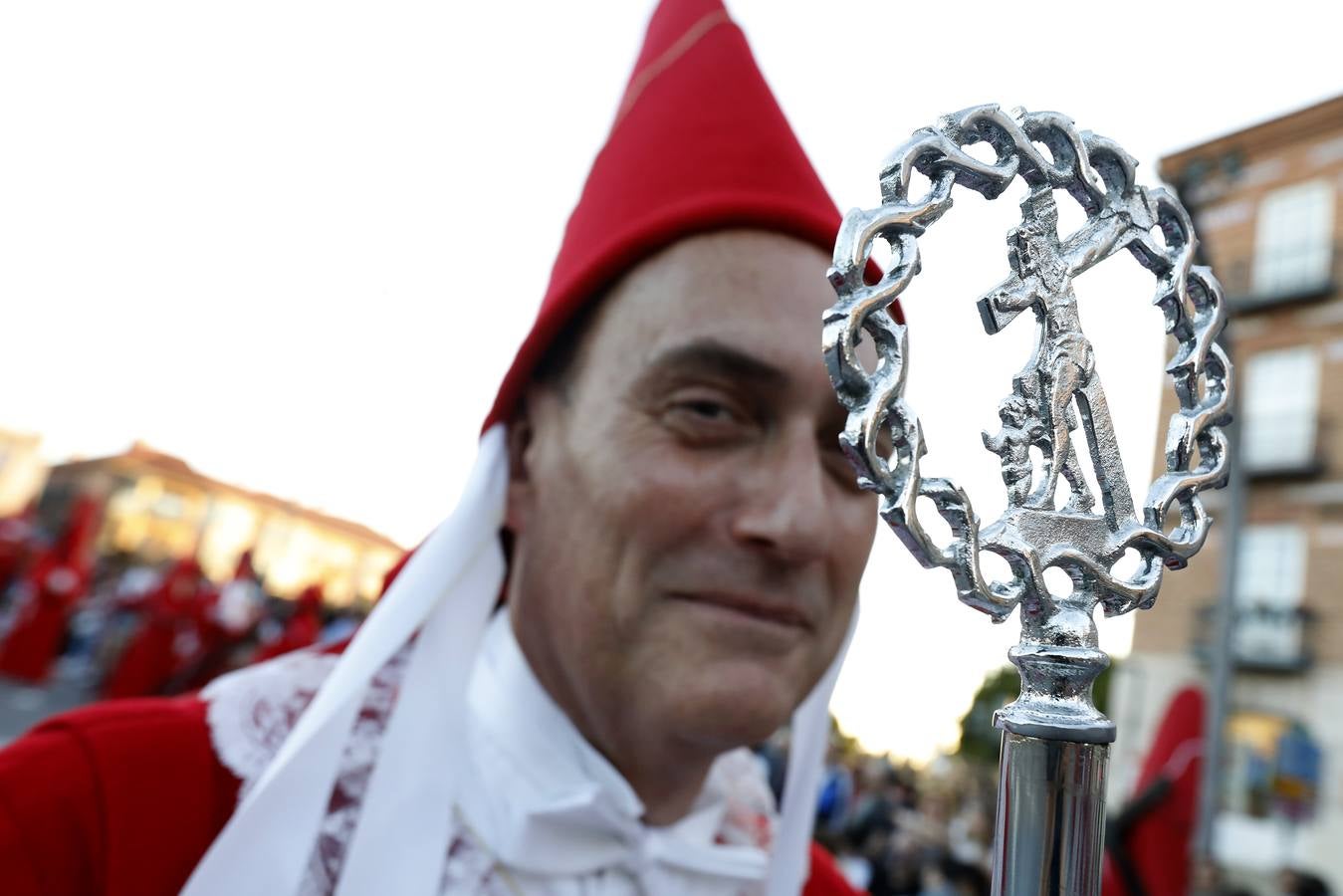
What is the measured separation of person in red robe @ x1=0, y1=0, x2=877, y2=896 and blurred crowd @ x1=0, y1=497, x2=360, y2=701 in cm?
744

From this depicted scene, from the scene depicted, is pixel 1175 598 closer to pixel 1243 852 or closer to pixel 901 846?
pixel 1243 852

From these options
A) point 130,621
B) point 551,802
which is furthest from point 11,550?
point 551,802

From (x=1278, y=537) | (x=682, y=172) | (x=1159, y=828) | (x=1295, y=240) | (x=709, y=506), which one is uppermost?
(x=1295, y=240)

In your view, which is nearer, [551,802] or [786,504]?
[786,504]

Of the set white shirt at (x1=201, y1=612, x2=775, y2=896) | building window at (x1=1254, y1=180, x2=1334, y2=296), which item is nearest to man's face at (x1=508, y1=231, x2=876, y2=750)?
white shirt at (x1=201, y1=612, x2=775, y2=896)

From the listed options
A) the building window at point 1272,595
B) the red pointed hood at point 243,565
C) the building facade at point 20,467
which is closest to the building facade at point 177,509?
the building facade at point 20,467

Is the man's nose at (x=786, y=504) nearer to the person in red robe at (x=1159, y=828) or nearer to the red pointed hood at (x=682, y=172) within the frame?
the red pointed hood at (x=682, y=172)

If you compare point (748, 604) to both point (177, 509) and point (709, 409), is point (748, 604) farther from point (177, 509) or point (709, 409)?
point (177, 509)

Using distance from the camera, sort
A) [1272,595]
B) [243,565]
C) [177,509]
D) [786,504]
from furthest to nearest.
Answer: [177,509] < [1272,595] < [243,565] < [786,504]

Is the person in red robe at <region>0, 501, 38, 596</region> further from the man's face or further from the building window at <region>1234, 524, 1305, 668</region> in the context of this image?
the building window at <region>1234, 524, 1305, 668</region>

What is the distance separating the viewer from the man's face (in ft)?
4.05

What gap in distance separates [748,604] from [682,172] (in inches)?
24.4

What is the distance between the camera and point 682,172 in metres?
1.47

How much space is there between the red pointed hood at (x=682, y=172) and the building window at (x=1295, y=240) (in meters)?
17.3
